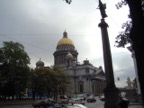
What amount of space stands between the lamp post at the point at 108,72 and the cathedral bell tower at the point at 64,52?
110m

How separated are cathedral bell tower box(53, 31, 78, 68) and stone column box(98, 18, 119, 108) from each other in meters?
110

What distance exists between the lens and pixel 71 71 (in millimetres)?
137375

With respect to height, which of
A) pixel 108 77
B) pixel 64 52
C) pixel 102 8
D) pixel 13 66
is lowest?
pixel 108 77

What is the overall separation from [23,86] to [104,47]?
35.7m

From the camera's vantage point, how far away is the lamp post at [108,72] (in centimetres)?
2347

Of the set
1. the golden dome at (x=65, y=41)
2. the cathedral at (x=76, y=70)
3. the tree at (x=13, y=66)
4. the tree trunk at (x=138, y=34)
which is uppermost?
the golden dome at (x=65, y=41)

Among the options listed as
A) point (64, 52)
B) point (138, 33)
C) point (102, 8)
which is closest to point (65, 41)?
point (64, 52)

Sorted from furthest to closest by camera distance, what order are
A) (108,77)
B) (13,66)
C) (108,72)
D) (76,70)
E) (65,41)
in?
(65,41), (76,70), (13,66), (108,72), (108,77)

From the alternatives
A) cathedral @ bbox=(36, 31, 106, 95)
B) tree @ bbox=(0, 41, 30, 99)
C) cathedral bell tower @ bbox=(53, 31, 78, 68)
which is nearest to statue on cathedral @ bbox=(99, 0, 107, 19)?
tree @ bbox=(0, 41, 30, 99)

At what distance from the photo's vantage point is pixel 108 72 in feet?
81.6

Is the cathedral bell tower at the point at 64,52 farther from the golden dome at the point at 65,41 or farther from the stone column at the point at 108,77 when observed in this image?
the stone column at the point at 108,77

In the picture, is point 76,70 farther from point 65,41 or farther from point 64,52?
point 65,41

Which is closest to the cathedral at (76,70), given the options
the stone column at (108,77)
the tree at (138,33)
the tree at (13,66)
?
the tree at (13,66)

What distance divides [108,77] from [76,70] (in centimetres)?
11376
